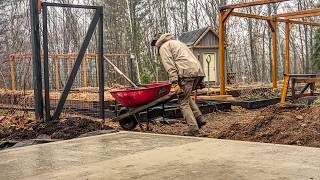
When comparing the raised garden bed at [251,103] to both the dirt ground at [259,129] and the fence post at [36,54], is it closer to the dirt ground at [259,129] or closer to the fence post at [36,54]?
the dirt ground at [259,129]

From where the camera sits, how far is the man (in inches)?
286

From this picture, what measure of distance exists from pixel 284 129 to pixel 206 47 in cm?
2082

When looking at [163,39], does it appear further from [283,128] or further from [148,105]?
[283,128]

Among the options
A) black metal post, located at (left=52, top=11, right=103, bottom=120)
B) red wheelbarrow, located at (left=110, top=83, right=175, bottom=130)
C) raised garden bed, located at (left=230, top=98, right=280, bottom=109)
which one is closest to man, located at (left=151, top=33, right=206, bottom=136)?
red wheelbarrow, located at (left=110, top=83, right=175, bottom=130)

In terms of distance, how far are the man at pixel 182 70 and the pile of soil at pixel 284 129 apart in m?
0.70

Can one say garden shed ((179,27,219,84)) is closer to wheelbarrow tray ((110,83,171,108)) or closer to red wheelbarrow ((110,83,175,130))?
red wheelbarrow ((110,83,175,130))

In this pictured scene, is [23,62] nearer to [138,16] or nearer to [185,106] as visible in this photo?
[185,106]

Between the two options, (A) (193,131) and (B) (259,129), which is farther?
(A) (193,131)

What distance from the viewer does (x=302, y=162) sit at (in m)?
3.90

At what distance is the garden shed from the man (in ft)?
62.0

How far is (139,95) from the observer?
8023 mm

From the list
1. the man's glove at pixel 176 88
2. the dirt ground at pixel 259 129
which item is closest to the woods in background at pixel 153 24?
the dirt ground at pixel 259 129

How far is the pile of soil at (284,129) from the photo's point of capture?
594 centimetres

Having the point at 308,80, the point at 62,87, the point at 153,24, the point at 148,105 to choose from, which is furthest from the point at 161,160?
the point at 153,24
